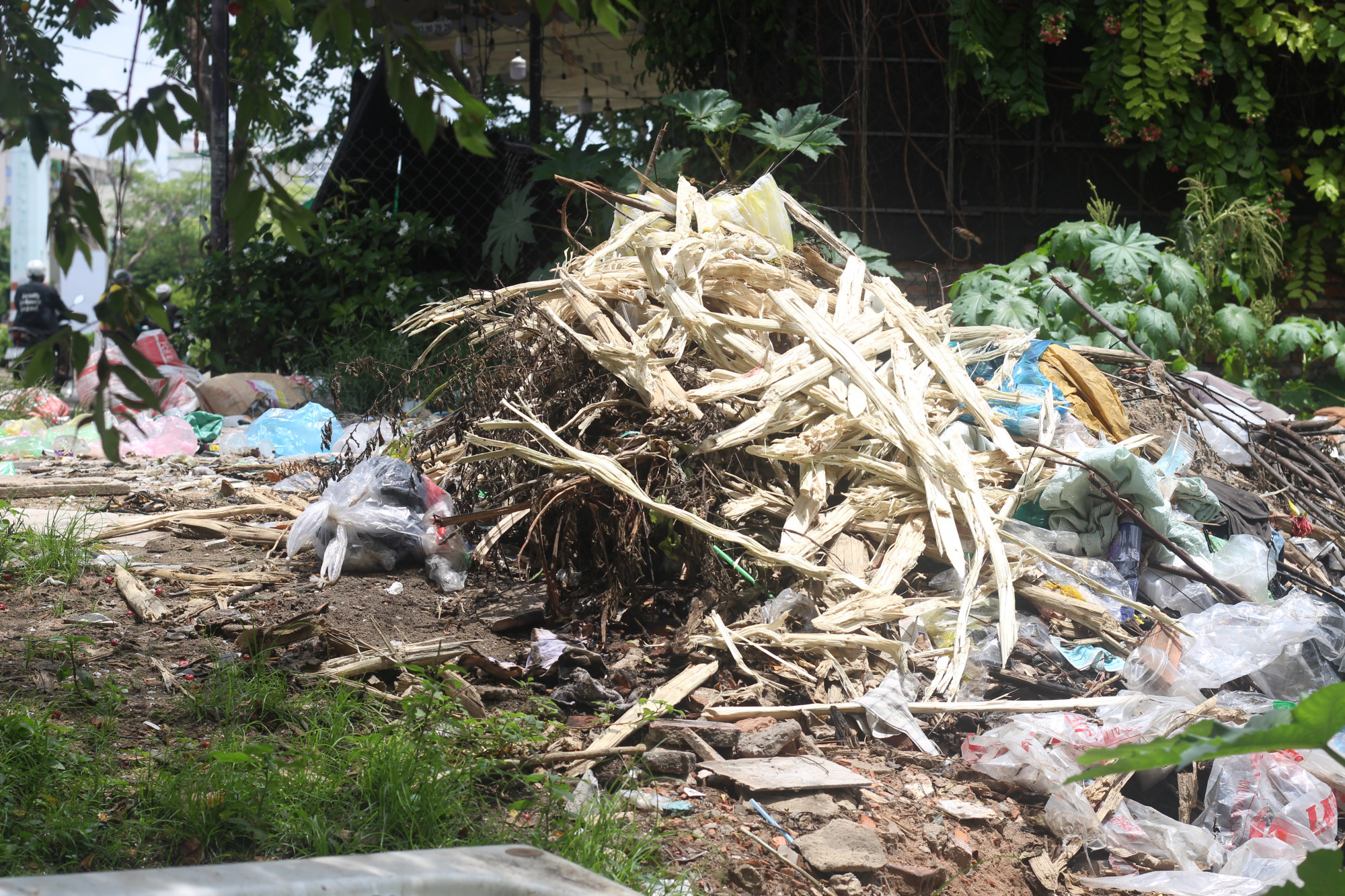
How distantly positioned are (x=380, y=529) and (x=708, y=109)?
3747 mm

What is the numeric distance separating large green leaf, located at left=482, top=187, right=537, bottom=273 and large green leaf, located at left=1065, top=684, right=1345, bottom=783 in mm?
5897

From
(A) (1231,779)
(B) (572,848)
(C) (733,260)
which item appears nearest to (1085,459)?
(A) (1231,779)

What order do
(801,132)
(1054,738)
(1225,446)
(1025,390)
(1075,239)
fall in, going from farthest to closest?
(801,132), (1075,239), (1225,446), (1025,390), (1054,738)

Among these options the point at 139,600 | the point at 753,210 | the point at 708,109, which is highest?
the point at 708,109

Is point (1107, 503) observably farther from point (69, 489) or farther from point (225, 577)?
point (69, 489)

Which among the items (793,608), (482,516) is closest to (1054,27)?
(793,608)

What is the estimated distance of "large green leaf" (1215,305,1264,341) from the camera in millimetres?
5738

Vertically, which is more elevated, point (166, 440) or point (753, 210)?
point (753, 210)

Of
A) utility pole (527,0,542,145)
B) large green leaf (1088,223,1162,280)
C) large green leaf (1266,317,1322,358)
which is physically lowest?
large green leaf (1266,317,1322,358)

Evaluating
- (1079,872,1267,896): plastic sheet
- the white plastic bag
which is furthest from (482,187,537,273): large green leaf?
(1079,872,1267,896): plastic sheet

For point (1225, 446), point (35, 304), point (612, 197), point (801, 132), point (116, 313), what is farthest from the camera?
point (35, 304)

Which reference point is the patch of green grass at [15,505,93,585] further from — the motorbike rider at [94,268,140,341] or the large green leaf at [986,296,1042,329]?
the large green leaf at [986,296,1042,329]

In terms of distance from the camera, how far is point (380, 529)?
10.9 feet

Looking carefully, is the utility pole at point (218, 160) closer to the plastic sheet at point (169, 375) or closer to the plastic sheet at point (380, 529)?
the plastic sheet at point (169, 375)
